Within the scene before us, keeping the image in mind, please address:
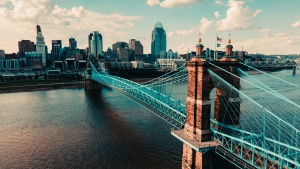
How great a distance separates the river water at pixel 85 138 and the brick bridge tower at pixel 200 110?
533 cm

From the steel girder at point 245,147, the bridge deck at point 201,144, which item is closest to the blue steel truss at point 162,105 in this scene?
the bridge deck at point 201,144

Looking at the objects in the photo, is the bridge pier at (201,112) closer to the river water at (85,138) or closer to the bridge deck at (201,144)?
the bridge deck at (201,144)

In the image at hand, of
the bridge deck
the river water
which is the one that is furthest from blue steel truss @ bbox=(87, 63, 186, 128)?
the bridge deck

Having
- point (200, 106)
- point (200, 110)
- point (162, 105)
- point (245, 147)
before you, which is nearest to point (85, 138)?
point (162, 105)

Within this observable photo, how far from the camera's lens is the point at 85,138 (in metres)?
41.7

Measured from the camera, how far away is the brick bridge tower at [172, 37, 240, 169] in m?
25.5

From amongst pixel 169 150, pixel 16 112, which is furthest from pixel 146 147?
pixel 16 112

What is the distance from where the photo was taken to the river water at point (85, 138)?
107 feet

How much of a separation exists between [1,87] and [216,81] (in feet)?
356

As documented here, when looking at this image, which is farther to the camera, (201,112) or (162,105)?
(162,105)

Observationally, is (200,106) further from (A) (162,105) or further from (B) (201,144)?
(A) (162,105)

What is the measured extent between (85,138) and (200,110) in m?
24.3

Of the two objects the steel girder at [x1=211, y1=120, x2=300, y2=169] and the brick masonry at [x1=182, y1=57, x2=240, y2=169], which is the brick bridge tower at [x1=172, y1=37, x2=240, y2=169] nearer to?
the brick masonry at [x1=182, y1=57, x2=240, y2=169]

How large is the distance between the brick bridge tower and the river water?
533 cm
